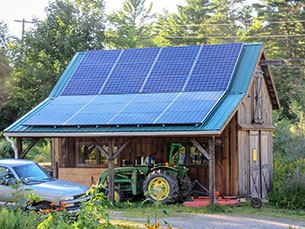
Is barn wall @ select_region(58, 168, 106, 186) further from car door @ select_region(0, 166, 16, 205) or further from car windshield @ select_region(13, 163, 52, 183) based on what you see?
car door @ select_region(0, 166, 16, 205)

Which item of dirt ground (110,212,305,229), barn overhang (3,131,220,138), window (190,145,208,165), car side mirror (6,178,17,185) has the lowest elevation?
dirt ground (110,212,305,229)

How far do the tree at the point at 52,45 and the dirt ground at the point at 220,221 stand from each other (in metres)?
20.1

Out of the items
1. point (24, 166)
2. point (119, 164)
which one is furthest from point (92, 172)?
point (24, 166)

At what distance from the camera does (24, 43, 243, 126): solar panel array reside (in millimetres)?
20078

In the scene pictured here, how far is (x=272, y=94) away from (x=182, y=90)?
19.8 feet

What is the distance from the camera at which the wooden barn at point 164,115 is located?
19.7 metres

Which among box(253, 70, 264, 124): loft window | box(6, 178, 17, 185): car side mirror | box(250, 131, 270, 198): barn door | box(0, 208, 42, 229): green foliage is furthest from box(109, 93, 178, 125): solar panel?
box(0, 208, 42, 229): green foliage

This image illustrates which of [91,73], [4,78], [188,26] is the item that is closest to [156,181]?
[91,73]

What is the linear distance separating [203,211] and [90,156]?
6655 mm

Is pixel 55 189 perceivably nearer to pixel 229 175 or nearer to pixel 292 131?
pixel 229 175

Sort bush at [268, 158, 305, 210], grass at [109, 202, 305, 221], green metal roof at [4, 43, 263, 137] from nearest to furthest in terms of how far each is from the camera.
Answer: grass at [109, 202, 305, 221]
green metal roof at [4, 43, 263, 137]
bush at [268, 158, 305, 210]

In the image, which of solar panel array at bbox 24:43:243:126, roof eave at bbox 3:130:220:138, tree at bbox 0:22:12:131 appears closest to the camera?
roof eave at bbox 3:130:220:138

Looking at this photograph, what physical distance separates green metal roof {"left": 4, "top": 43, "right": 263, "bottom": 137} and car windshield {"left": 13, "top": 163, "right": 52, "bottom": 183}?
3.97 meters

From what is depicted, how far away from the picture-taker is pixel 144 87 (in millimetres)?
22656
